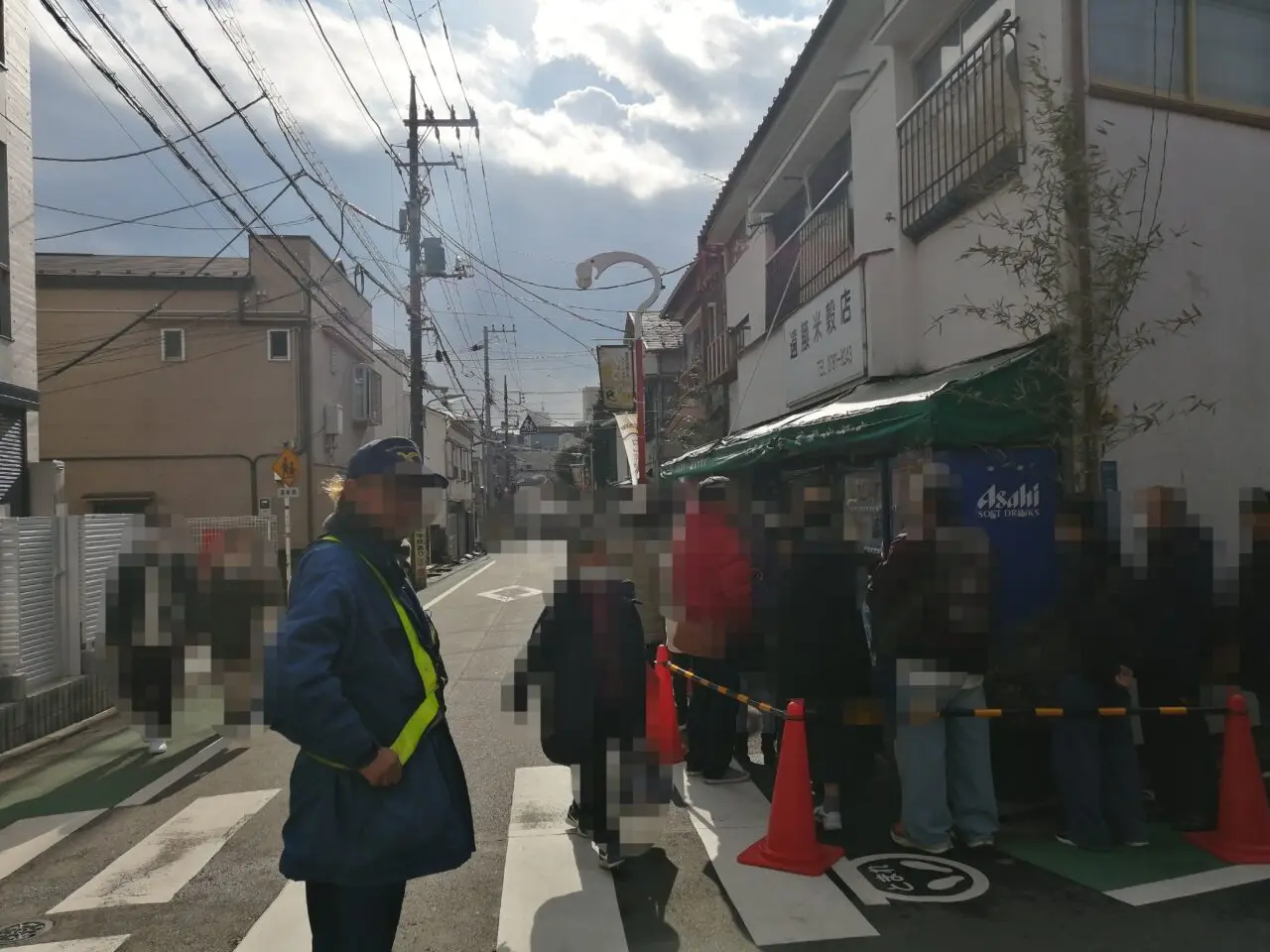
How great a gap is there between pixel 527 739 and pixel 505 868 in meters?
2.67

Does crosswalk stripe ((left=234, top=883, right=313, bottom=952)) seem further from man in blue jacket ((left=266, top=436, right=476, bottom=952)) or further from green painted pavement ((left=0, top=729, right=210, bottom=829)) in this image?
green painted pavement ((left=0, top=729, right=210, bottom=829))

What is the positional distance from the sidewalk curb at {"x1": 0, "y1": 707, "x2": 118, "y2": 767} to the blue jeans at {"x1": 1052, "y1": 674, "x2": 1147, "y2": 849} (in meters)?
7.61

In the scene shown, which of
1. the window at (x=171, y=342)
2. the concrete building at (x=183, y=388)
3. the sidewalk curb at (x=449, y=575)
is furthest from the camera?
the sidewalk curb at (x=449, y=575)

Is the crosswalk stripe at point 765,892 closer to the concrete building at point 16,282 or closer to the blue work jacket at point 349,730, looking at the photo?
the blue work jacket at point 349,730

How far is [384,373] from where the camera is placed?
118 ft

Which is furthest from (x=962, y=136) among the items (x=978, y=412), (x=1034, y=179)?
(x=978, y=412)

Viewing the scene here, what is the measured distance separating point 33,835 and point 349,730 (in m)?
4.59

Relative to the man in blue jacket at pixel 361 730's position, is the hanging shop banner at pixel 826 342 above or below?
above

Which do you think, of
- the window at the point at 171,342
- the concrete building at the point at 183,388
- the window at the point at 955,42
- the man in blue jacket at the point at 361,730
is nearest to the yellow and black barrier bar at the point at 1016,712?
the man in blue jacket at the point at 361,730

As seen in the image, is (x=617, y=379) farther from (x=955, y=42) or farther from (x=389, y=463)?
(x=389, y=463)

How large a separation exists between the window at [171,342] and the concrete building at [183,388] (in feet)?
0.09

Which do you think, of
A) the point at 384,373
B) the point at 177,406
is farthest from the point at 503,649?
the point at 384,373

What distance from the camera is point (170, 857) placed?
5.00 m

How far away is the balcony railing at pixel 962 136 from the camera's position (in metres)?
6.84
